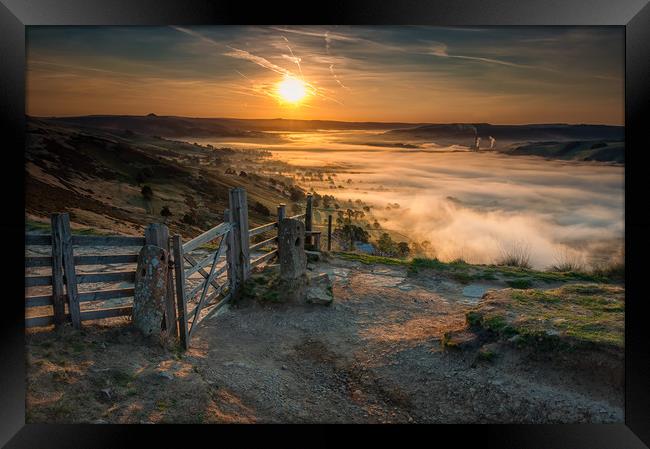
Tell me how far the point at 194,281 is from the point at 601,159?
702 centimetres

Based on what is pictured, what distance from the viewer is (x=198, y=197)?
43.8 feet

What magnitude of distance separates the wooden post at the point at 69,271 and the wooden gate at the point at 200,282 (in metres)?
1.15

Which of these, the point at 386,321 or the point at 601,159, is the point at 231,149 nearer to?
the point at 386,321

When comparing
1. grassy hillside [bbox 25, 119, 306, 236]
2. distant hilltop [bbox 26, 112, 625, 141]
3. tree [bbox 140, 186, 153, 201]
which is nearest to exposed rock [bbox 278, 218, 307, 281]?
grassy hillside [bbox 25, 119, 306, 236]

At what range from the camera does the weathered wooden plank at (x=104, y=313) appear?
5.91m

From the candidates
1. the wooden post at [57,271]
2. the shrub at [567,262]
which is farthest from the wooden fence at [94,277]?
the shrub at [567,262]

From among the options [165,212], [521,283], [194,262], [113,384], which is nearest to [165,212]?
[165,212]

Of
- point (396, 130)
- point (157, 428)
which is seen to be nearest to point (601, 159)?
point (396, 130)

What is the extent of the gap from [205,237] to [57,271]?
211cm

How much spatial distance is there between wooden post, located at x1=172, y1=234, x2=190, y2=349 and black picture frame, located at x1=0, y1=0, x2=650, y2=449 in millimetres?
1645

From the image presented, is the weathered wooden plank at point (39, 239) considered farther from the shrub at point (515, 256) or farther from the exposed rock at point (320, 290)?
the shrub at point (515, 256)

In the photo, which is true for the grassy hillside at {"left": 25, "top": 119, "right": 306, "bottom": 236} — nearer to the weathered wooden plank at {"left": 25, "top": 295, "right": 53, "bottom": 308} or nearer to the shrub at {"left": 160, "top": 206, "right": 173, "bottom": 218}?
the shrub at {"left": 160, "top": 206, "right": 173, "bottom": 218}

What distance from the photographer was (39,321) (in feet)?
18.8

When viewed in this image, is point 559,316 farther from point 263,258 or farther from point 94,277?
point 94,277
